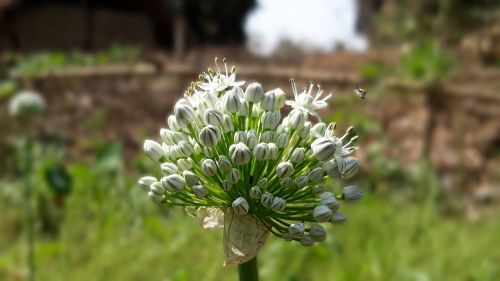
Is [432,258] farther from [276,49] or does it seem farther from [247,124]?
[276,49]

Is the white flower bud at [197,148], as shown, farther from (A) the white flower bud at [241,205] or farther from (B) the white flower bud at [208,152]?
(A) the white flower bud at [241,205]

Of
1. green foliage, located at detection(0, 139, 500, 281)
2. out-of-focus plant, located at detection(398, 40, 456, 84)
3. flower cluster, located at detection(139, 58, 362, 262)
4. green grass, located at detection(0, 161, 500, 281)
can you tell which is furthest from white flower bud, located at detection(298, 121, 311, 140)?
out-of-focus plant, located at detection(398, 40, 456, 84)

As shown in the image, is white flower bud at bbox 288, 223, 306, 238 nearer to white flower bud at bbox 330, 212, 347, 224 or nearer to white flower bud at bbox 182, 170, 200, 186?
white flower bud at bbox 330, 212, 347, 224

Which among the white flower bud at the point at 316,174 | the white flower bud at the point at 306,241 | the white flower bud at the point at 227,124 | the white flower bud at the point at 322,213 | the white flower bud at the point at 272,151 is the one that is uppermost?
the white flower bud at the point at 227,124

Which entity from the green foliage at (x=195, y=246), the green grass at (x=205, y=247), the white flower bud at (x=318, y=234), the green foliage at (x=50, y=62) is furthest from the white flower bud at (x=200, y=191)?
the green foliage at (x=50, y=62)

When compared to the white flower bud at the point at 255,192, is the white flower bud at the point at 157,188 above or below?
below
